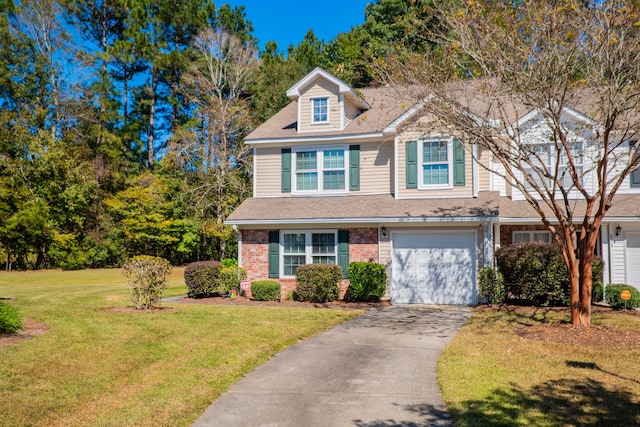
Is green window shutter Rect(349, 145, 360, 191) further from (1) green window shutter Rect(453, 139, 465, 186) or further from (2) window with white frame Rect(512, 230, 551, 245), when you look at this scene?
(2) window with white frame Rect(512, 230, 551, 245)

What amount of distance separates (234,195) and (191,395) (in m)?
24.7

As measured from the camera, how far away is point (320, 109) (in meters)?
19.2

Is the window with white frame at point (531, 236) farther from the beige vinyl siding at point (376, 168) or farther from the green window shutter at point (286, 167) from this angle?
the green window shutter at point (286, 167)

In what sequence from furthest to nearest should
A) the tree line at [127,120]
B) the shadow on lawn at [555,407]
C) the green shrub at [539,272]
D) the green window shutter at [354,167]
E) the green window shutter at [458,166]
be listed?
the tree line at [127,120] < the green window shutter at [354,167] < the green window shutter at [458,166] < the green shrub at [539,272] < the shadow on lawn at [555,407]

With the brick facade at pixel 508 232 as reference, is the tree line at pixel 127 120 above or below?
above

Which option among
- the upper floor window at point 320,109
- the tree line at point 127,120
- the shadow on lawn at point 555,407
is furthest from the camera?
the tree line at point 127,120

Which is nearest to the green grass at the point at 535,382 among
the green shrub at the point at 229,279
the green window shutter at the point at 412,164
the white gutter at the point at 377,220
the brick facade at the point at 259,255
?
the white gutter at the point at 377,220

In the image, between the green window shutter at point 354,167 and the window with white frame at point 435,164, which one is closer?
the window with white frame at point 435,164

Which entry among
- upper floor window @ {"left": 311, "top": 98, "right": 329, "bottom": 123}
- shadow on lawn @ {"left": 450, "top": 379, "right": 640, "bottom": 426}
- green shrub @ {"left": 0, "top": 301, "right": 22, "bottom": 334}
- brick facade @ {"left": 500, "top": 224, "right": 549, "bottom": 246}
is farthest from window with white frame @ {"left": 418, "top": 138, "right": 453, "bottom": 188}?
green shrub @ {"left": 0, "top": 301, "right": 22, "bottom": 334}

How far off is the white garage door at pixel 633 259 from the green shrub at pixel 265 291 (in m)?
10.9

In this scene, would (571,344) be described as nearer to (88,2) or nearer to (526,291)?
(526,291)

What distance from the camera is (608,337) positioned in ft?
→ 33.6

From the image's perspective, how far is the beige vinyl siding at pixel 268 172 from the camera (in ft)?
63.3

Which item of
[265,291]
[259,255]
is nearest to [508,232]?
[265,291]
